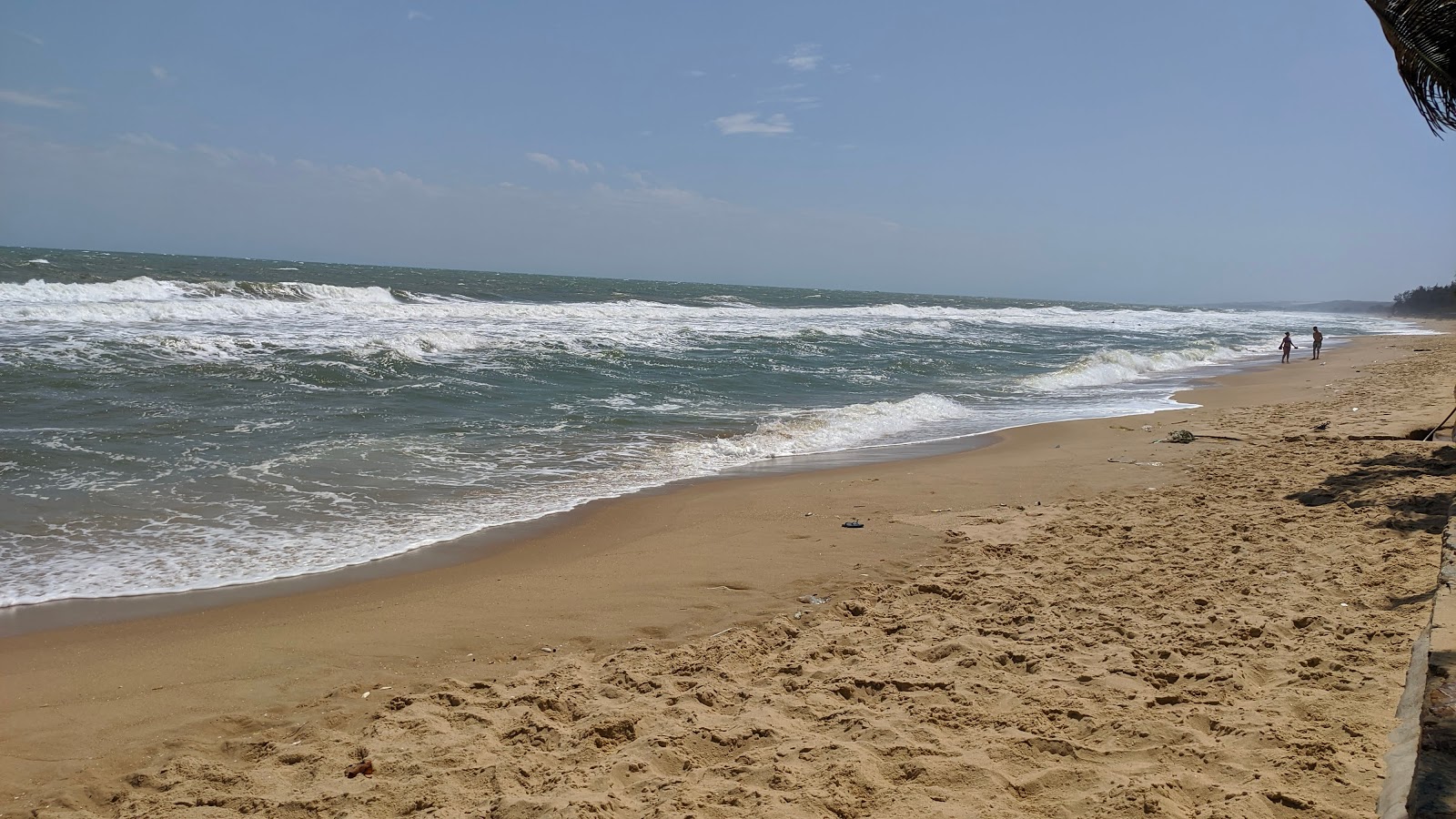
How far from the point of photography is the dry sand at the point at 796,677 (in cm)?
286

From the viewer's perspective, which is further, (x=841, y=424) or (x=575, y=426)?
(x=841, y=424)

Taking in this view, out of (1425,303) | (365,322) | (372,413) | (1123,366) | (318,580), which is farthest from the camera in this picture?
(1425,303)

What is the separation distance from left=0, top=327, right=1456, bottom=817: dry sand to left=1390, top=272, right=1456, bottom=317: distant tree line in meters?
91.4

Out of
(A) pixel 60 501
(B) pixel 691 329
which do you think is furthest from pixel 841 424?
(B) pixel 691 329

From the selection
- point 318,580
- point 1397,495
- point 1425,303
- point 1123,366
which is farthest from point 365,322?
point 1425,303

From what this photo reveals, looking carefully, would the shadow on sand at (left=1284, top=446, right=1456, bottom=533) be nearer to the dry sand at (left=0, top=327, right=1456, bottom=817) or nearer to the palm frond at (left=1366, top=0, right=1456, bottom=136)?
the dry sand at (left=0, top=327, right=1456, bottom=817)

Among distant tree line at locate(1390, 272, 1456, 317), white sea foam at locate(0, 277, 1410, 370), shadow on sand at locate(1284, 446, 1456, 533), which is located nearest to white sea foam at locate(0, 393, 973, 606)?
shadow on sand at locate(1284, 446, 1456, 533)

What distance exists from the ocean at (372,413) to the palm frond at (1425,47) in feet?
19.5

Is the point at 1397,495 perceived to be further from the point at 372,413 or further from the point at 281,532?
the point at 372,413

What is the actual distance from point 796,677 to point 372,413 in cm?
886

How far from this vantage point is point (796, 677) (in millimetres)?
3771

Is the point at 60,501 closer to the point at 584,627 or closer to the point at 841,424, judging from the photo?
the point at 584,627

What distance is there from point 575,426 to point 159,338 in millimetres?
10310

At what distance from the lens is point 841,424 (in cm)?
1205
